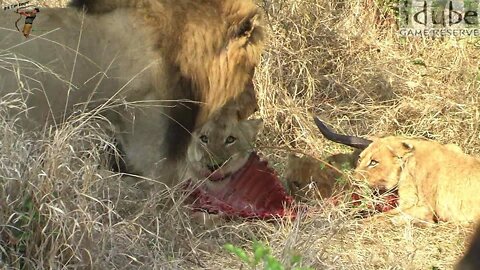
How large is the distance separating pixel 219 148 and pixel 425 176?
1155mm

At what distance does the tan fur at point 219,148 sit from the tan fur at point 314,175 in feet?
1.11

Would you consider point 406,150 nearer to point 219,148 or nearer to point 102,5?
point 219,148

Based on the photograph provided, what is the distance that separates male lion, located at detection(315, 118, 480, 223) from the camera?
4.54 m

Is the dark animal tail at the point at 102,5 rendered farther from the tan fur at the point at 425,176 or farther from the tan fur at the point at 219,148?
the tan fur at the point at 425,176

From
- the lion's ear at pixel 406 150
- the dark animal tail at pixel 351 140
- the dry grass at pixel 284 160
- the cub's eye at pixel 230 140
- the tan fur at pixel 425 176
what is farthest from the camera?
the dark animal tail at pixel 351 140

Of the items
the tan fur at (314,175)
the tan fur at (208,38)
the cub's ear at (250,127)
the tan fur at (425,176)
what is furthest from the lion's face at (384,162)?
the tan fur at (208,38)

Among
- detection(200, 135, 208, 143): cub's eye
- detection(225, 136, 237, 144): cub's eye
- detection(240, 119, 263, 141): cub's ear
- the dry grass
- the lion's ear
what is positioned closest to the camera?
the dry grass

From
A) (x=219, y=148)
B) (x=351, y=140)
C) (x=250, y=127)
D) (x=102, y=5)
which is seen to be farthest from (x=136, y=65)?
(x=351, y=140)

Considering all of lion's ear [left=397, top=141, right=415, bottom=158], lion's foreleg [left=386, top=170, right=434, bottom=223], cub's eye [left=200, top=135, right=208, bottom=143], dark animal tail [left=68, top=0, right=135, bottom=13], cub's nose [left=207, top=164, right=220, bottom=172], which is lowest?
lion's foreleg [left=386, top=170, right=434, bottom=223]

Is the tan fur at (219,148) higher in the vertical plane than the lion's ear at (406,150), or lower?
higher

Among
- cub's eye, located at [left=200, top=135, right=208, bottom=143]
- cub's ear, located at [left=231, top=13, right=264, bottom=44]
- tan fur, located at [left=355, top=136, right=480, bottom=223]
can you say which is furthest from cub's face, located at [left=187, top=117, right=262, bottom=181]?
tan fur, located at [left=355, top=136, right=480, bottom=223]

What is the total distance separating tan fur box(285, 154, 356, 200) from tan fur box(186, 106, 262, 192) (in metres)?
0.34

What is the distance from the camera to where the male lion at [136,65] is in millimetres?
3641

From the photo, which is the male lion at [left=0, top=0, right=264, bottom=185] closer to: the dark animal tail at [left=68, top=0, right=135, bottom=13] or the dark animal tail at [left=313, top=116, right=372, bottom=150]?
the dark animal tail at [left=68, top=0, right=135, bottom=13]
